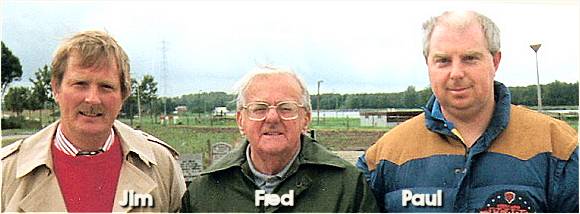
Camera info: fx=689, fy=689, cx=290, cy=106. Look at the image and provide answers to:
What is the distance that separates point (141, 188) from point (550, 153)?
1.78 meters

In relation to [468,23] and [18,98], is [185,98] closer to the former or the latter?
[18,98]

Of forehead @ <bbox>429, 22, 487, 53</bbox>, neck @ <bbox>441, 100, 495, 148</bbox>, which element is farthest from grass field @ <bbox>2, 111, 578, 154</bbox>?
forehead @ <bbox>429, 22, 487, 53</bbox>

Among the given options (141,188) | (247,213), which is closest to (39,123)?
(141,188)

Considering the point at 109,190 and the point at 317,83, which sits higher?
the point at 317,83

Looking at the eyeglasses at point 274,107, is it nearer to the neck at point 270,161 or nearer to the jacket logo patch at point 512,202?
the neck at point 270,161

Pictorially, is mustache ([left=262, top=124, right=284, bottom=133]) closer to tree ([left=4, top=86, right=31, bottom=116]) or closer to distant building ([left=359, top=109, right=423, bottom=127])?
distant building ([left=359, top=109, right=423, bottom=127])

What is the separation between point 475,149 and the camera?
9.71 ft

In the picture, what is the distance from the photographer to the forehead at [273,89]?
2848 millimetres

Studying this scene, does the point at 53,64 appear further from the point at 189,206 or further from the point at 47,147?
the point at 189,206

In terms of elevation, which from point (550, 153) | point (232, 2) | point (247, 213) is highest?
point (232, 2)

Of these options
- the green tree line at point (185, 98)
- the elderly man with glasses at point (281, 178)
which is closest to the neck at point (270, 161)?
the elderly man with glasses at point (281, 178)

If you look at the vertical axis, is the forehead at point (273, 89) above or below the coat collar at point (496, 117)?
above

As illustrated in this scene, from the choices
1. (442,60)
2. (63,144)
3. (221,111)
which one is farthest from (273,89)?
Answer: (63,144)

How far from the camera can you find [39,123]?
2.96 m
